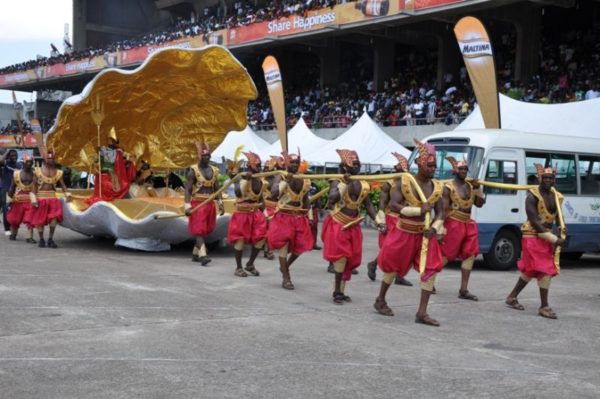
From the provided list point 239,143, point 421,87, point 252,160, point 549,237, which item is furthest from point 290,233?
point 421,87

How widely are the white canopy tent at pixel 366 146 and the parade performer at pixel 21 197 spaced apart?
10.7 meters

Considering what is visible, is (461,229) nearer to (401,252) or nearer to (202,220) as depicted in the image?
(401,252)

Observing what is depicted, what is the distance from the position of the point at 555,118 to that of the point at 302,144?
10306 millimetres

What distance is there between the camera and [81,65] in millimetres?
46500

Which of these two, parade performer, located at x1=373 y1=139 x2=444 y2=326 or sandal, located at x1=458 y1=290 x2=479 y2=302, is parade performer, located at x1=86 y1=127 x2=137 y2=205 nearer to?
sandal, located at x1=458 y1=290 x2=479 y2=302

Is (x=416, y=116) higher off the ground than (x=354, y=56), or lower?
lower

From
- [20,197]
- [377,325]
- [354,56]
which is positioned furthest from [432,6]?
[377,325]

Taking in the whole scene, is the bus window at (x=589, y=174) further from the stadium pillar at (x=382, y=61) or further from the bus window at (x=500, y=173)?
the stadium pillar at (x=382, y=61)

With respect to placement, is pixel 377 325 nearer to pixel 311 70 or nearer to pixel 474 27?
pixel 474 27

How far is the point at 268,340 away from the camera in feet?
20.5

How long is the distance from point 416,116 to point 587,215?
15.4 meters

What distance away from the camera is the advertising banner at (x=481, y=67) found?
14.1 metres

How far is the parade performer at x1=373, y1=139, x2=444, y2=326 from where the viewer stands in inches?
286

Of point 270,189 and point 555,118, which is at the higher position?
point 555,118
